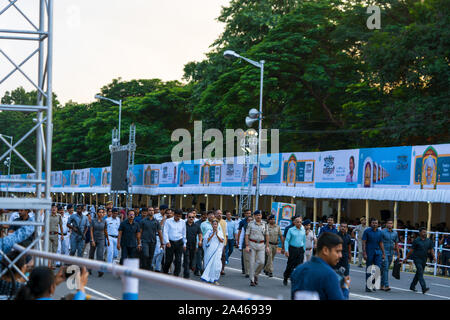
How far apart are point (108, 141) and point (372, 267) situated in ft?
190

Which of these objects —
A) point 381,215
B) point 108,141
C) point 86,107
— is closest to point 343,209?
point 381,215

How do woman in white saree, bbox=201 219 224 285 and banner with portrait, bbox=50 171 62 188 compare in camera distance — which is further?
banner with portrait, bbox=50 171 62 188

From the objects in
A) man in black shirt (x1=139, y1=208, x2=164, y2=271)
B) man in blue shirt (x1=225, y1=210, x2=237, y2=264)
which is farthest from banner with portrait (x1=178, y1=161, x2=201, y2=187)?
man in black shirt (x1=139, y1=208, x2=164, y2=271)

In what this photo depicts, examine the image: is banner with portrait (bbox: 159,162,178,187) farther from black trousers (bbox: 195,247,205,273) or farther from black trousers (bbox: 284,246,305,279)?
black trousers (bbox: 284,246,305,279)

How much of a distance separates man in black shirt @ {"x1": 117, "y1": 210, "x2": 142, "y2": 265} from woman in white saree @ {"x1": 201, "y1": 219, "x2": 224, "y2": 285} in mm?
1724

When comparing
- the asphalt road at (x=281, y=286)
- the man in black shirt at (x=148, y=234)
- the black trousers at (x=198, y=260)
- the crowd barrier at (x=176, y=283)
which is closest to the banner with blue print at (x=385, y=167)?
the asphalt road at (x=281, y=286)

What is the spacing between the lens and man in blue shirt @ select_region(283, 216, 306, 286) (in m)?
17.2

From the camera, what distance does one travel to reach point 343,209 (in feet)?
121

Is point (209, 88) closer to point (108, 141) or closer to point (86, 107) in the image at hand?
point (108, 141)

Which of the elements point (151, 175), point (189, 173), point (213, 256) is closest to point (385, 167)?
point (213, 256)

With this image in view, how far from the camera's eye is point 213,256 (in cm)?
1688

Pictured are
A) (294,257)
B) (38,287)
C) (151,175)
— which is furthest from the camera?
(151,175)

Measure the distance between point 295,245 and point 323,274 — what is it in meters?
11.8

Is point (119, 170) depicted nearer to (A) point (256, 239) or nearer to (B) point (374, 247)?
(A) point (256, 239)
